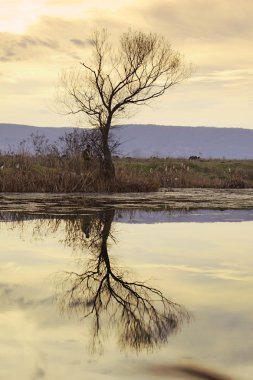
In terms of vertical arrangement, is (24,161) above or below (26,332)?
above

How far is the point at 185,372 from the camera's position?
5457 millimetres

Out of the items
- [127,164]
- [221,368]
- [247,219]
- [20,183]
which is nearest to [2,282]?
[221,368]

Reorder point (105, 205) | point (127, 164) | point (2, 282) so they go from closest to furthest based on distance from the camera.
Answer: point (2, 282), point (105, 205), point (127, 164)

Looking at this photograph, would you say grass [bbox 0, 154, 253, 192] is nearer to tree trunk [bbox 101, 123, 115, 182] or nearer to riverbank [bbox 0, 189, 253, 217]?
tree trunk [bbox 101, 123, 115, 182]

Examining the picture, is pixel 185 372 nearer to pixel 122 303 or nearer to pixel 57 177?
pixel 122 303

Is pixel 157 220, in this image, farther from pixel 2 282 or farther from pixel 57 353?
pixel 57 353

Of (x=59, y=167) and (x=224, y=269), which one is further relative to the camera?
(x=59, y=167)

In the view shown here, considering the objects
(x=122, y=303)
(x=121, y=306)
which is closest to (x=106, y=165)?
(x=122, y=303)

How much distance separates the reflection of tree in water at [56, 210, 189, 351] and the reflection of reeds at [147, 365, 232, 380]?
533 mm

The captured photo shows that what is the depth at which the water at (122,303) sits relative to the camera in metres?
5.70

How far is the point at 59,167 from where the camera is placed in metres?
30.6

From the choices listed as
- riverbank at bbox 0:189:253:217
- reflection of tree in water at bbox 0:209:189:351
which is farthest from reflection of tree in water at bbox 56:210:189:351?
riverbank at bbox 0:189:253:217

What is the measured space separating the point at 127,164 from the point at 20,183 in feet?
56.2

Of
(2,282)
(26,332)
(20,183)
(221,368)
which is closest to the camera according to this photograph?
(221,368)
